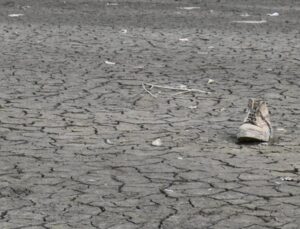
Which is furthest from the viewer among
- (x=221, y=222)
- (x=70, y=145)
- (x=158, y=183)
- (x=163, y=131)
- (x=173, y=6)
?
(x=173, y=6)

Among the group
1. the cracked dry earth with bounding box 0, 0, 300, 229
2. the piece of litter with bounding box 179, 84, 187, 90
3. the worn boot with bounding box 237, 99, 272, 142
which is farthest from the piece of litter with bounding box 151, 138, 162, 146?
the piece of litter with bounding box 179, 84, 187, 90

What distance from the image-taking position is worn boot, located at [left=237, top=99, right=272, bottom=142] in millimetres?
7176

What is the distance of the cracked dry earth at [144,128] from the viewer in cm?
547

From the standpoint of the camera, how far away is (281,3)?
2036cm

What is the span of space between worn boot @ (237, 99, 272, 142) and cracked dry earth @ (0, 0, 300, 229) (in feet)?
0.31

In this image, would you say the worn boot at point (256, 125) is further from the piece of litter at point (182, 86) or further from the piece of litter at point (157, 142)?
the piece of litter at point (182, 86)

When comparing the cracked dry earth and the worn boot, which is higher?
the worn boot

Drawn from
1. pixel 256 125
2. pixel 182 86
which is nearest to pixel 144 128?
pixel 256 125

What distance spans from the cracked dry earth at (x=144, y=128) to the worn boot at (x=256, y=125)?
9 centimetres

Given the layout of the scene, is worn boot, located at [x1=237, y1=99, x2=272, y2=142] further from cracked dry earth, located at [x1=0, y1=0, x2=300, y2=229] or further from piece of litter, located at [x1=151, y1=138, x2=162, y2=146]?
piece of litter, located at [x1=151, y1=138, x2=162, y2=146]

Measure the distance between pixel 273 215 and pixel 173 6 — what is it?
14563mm

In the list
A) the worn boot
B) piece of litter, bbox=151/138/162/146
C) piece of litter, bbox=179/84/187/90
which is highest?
the worn boot

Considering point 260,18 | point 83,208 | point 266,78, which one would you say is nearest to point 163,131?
point 83,208

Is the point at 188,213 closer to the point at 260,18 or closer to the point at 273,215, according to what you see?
the point at 273,215
